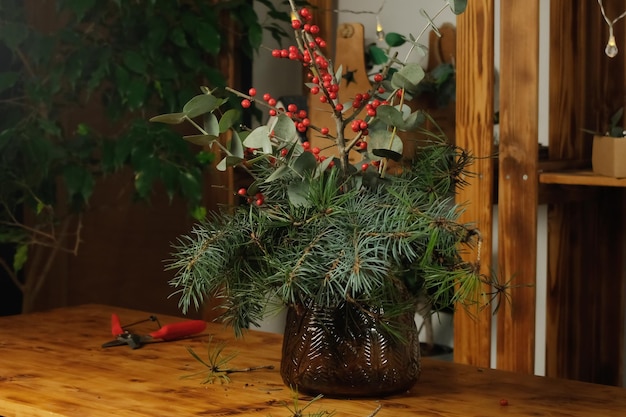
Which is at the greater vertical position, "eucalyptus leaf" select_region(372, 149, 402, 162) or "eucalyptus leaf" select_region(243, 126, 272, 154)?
"eucalyptus leaf" select_region(243, 126, 272, 154)

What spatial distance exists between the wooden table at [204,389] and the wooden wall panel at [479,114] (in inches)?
27.9

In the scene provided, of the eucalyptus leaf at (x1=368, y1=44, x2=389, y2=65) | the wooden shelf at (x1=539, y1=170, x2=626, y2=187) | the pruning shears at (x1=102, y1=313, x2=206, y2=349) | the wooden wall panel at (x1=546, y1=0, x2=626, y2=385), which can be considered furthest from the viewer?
the eucalyptus leaf at (x1=368, y1=44, x2=389, y2=65)

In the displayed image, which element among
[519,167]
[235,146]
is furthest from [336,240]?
[519,167]

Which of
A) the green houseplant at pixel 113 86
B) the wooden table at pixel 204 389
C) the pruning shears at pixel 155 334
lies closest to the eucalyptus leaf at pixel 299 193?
the wooden table at pixel 204 389

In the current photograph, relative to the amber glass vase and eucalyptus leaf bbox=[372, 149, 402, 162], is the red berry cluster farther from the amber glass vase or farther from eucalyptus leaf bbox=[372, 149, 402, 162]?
the amber glass vase

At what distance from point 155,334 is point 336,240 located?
63 centimetres

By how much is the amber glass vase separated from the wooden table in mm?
24

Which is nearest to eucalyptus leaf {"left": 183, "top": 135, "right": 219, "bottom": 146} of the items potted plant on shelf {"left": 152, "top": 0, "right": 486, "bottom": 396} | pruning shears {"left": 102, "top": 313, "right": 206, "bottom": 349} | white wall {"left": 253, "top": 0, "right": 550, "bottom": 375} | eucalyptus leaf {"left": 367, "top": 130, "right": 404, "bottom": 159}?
potted plant on shelf {"left": 152, "top": 0, "right": 486, "bottom": 396}

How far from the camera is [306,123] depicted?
1418 millimetres

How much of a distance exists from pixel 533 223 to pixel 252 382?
38.6 inches

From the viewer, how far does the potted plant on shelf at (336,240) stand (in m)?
1.36

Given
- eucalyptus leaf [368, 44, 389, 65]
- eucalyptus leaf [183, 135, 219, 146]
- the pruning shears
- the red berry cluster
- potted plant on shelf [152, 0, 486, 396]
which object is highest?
eucalyptus leaf [368, 44, 389, 65]

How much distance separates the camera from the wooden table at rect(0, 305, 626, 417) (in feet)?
4.62

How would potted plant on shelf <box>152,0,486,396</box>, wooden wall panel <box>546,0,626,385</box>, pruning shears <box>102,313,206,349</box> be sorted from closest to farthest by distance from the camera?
potted plant on shelf <box>152,0,486,396</box>
pruning shears <box>102,313,206,349</box>
wooden wall panel <box>546,0,626,385</box>
